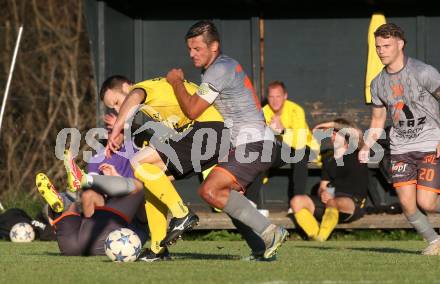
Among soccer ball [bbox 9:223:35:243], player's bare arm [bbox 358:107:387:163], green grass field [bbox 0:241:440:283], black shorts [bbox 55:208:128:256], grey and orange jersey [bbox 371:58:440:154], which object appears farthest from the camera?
soccer ball [bbox 9:223:35:243]

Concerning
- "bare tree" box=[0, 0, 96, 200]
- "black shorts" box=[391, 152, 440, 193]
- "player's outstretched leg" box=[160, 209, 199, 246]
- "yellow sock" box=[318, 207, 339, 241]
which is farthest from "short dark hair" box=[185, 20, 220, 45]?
"bare tree" box=[0, 0, 96, 200]

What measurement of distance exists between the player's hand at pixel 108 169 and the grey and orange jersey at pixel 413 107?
2.82 m

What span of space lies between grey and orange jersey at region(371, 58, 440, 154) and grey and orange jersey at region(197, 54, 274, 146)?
5.53 ft

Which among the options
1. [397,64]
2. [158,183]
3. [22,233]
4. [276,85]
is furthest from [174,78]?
[276,85]

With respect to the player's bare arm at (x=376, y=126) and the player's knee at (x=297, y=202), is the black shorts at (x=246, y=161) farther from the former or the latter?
the player's knee at (x=297, y=202)

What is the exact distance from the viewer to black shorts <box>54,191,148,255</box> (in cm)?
1012

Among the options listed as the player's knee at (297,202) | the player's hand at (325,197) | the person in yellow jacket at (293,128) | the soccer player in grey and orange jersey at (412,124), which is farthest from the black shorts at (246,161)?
the person in yellow jacket at (293,128)

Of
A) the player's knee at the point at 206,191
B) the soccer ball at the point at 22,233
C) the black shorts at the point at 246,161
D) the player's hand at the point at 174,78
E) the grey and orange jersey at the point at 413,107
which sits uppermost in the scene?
the player's hand at the point at 174,78

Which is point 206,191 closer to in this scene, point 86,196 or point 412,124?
point 412,124

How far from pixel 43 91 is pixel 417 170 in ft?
30.1

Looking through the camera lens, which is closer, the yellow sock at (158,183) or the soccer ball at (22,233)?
the yellow sock at (158,183)

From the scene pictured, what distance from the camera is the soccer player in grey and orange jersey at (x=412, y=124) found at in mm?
9633

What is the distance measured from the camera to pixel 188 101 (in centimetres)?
832

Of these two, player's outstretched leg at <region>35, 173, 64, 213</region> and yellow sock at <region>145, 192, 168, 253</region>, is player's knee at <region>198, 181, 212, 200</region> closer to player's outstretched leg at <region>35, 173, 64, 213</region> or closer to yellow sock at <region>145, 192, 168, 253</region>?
yellow sock at <region>145, 192, 168, 253</region>
